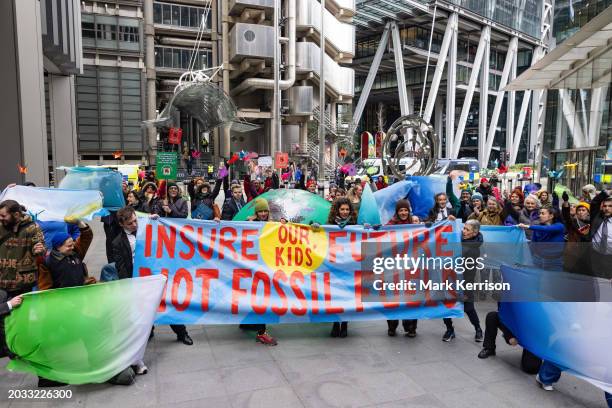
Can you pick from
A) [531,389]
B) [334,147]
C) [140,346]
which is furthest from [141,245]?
[334,147]

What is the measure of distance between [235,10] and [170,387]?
130ft

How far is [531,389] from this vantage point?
177 inches

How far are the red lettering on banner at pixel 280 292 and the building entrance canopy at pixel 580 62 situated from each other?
10146 mm

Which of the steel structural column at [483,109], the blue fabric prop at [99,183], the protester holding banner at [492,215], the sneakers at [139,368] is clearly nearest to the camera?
the sneakers at [139,368]

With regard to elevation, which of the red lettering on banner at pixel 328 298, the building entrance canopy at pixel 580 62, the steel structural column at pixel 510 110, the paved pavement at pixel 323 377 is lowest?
the paved pavement at pixel 323 377

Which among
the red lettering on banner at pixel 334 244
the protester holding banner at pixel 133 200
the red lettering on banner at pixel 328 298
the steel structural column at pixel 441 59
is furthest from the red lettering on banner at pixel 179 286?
the steel structural column at pixel 441 59

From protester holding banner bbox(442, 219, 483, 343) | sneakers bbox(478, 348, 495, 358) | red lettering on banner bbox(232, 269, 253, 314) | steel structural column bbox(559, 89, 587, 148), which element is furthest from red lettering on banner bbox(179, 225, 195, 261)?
steel structural column bbox(559, 89, 587, 148)

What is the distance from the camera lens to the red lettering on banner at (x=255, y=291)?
18.3 feet

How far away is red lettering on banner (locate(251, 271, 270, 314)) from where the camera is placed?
5.57 meters

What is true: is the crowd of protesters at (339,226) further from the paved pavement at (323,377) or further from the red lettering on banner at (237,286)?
the red lettering on banner at (237,286)

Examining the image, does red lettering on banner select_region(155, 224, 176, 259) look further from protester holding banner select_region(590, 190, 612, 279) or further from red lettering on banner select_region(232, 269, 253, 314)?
protester holding banner select_region(590, 190, 612, 279)

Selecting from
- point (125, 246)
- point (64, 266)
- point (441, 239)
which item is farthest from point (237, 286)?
point (441, 239)

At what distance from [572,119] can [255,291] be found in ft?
57.1

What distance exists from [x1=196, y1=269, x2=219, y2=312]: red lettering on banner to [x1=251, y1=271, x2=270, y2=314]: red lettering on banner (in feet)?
1.50
